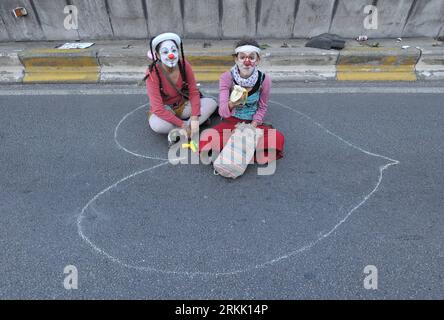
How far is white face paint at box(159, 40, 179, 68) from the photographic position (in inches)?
106

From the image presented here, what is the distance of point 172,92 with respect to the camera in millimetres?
3100

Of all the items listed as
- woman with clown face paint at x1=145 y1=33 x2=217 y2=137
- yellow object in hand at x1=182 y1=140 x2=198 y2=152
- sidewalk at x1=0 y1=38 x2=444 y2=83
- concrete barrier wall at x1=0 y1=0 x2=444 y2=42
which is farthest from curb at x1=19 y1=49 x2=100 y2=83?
yellow object in hand at x1=182 y1=140 x2=198 y2=152

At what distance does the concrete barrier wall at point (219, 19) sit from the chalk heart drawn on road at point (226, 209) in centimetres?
222

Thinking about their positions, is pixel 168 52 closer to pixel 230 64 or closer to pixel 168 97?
pixel 168 97

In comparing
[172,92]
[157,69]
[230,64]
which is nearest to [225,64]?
[230,64]

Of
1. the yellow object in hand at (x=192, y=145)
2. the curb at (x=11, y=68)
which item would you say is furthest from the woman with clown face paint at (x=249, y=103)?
the curb at (x=11, y=68)

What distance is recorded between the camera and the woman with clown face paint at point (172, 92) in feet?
9.02

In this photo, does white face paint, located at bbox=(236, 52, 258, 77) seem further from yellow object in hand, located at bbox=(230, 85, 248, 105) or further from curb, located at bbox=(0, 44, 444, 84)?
curb, located at bbox=(0, 44, 444, 84)

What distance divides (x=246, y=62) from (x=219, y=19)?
2.11 metres

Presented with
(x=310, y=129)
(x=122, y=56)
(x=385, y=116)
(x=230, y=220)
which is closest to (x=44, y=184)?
(x=230, y=220)

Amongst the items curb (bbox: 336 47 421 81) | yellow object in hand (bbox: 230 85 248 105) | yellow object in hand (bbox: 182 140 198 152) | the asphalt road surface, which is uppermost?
yellow object in hand (bbox: 230 85 248 105)

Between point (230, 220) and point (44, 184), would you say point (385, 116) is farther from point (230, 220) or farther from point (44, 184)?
point (44, 184)

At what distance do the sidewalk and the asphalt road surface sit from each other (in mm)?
726

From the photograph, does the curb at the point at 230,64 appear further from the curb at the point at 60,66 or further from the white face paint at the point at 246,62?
the white face paint at the point at 246,62
